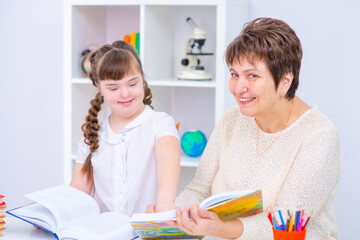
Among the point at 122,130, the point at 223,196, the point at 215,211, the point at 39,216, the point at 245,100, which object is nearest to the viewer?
the point at 223,196

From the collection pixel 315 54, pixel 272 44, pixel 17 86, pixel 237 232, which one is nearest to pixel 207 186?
pixel 237 232

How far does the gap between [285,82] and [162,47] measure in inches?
48.5

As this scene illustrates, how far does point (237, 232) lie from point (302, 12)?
5.02 ft

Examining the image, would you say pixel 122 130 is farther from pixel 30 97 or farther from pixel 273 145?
pixel 30 97

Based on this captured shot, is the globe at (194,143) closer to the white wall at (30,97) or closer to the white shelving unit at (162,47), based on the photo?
the white shelving unit at (162,47)

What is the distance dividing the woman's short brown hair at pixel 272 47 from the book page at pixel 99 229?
60 cm

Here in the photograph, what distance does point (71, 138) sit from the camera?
2.61m

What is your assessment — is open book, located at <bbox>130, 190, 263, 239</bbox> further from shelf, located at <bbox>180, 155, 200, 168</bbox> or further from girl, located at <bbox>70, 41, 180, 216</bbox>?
shelf, located at <bbox>180, 155, 200, 168</bbox>

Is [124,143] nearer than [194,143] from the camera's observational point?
Yes

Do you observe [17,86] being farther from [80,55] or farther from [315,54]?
[315,54]

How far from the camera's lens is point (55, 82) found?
10.2ft

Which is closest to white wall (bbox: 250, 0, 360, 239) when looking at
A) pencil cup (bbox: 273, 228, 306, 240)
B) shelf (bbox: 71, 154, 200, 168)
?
shelf (bbox: 71, 154, 200, 168)

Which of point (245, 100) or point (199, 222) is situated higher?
point (245, 100)

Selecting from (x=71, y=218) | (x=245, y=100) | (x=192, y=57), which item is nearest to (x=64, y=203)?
(x=71, y=218)
